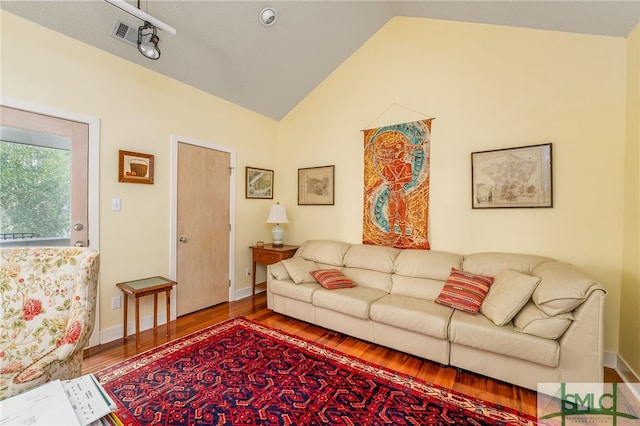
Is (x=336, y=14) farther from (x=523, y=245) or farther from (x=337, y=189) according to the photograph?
(x=523, y=245)

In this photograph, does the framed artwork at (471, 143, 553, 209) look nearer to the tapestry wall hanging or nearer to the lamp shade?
the tapestry wall hanging

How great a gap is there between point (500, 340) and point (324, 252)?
2.05 meters

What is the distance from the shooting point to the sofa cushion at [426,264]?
2746mm

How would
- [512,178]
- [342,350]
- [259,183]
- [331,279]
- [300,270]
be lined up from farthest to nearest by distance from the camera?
[259,183] → [300,270] → [331,279] → [512,178] → [342,350]

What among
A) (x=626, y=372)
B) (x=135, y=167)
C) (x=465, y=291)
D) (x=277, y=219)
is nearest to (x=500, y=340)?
(x=465, y=291)

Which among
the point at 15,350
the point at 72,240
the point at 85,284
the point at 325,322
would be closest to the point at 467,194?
the point at 325,322

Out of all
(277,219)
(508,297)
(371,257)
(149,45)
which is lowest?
(508,297)

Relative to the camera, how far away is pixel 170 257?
311 centimetres

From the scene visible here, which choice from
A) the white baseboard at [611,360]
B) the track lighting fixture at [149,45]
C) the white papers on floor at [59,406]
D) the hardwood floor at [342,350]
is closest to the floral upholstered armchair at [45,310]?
the white papers on floor at [59,406]

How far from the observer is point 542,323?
186cm

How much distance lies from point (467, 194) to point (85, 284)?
3.23 meters

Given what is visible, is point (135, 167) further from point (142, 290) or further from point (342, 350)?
point (342, 350)

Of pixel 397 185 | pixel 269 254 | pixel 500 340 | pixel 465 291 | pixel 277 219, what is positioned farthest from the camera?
pixel 277 219

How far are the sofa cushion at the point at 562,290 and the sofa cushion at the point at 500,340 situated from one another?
0.23m
